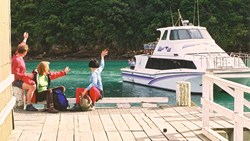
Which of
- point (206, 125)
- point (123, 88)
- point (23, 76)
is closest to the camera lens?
point (206, 125)

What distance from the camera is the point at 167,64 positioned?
27.4 metres

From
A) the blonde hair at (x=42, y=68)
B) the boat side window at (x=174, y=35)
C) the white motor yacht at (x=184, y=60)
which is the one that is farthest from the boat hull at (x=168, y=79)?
the blonde hair at (x=42, y=68)

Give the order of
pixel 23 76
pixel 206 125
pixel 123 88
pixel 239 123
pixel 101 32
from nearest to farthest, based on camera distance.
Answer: pixel 239 123
pixel 206 125
pixel 23 76
pixel 123 88
pixel 101 32

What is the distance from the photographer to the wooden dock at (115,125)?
8102 millimetres

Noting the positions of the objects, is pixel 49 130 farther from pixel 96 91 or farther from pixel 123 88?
pixel 123 88

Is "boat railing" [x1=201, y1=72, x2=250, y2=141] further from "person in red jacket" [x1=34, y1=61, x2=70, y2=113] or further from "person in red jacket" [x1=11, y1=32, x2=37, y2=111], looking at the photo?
"person in red jacket" [x1=11, y1=32, x2=37, y2=111]

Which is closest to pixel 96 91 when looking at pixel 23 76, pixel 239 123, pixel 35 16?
pixel 23 76

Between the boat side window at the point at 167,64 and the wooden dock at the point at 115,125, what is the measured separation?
1441 cm

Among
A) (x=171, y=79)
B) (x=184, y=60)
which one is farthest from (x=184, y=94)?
(x=171, y=79)

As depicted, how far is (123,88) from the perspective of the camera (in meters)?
30.2

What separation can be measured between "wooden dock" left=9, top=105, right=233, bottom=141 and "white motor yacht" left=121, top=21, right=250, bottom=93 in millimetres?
12616

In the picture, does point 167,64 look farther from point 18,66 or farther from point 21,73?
point 18,66

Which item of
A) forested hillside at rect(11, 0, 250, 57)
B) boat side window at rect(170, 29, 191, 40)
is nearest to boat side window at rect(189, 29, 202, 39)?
boat side window at rect(170, 29, 191, 40)

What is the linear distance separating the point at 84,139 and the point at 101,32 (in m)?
65.5
